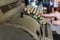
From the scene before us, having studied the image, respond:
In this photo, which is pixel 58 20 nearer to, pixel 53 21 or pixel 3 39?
pixel 53 21

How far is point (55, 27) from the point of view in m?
2.68

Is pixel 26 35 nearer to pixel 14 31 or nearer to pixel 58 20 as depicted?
pixel 14 31

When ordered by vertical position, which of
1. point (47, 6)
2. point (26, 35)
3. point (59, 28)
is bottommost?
point (59, 28)

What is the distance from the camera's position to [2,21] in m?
0.80

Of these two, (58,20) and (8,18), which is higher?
(8,18)

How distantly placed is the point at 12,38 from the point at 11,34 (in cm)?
2

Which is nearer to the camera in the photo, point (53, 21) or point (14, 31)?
point (14, 31)

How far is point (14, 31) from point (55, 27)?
2000 millimetres

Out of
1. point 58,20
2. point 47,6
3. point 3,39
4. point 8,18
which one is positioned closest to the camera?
point 3,39

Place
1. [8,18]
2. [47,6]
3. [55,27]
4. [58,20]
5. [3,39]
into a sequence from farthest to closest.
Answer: [47,6] < [58,20] < [55,27] < [8,18] < [3,39]

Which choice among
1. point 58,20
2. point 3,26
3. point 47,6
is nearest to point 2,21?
point 3,26

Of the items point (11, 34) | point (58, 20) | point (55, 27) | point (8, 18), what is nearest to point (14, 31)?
point (11, 34)

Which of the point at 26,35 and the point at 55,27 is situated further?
the point at 55,27

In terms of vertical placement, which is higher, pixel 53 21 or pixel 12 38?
pixel 12 38
